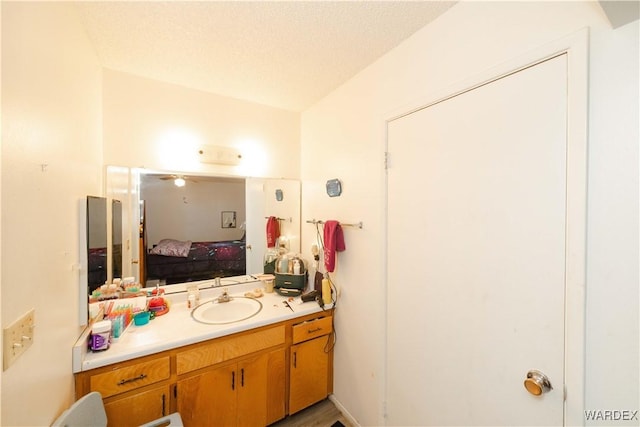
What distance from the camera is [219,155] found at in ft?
6.42

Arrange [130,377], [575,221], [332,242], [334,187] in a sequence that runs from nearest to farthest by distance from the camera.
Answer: [575,221], [130,377], [332,242], [334,187]

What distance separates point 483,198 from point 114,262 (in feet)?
6.88

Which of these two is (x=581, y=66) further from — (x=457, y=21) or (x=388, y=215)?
(x=388, y=215)

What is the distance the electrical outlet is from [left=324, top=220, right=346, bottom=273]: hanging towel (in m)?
1.35

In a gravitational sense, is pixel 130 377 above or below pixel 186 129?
below

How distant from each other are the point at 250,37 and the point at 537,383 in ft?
6.38

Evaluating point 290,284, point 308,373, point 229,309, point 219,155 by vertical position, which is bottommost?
point 308,373

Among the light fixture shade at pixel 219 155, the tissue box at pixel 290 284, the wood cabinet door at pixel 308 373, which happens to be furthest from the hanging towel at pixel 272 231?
the wood cabinet door at pixel 308 373

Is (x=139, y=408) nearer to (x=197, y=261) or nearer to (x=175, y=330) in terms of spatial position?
(x=175, y=330)

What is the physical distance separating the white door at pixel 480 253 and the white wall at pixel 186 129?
3.80ft

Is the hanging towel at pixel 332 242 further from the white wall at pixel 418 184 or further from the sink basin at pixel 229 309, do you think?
the sink basin at pixel 229 309

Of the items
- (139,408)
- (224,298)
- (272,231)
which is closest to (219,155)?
(272,231)

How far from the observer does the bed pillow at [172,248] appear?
1.80m

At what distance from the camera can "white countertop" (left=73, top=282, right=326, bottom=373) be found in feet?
3.79
